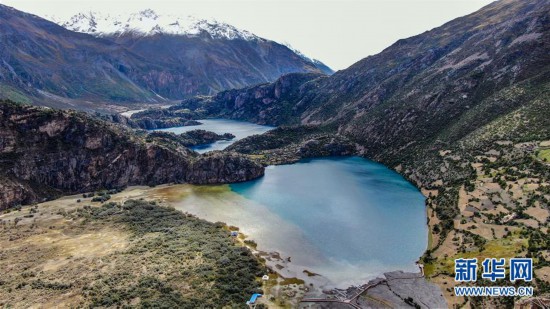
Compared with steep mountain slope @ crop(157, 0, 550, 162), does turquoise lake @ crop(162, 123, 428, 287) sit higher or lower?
lower

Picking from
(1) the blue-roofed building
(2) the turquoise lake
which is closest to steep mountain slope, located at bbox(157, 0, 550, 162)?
(2) the turquoise lake

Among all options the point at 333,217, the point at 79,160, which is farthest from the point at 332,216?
the point at 79,160

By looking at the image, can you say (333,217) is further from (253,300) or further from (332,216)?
(253,300)

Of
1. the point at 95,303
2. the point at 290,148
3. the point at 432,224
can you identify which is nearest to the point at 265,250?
the point at 95,303

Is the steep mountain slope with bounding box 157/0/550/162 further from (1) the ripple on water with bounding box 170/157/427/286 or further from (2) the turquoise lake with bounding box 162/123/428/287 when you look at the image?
(2) the turquoise lake with bounding box 162/123/428/287

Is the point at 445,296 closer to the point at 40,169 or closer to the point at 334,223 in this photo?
the point at 334,223

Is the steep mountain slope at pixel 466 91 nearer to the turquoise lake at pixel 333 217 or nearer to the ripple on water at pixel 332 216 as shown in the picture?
the ripple on water at pixel 332 216

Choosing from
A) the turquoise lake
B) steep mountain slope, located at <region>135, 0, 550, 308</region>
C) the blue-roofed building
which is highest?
steep mountain slope, located at <region>135, 0, 550, 308</region>
